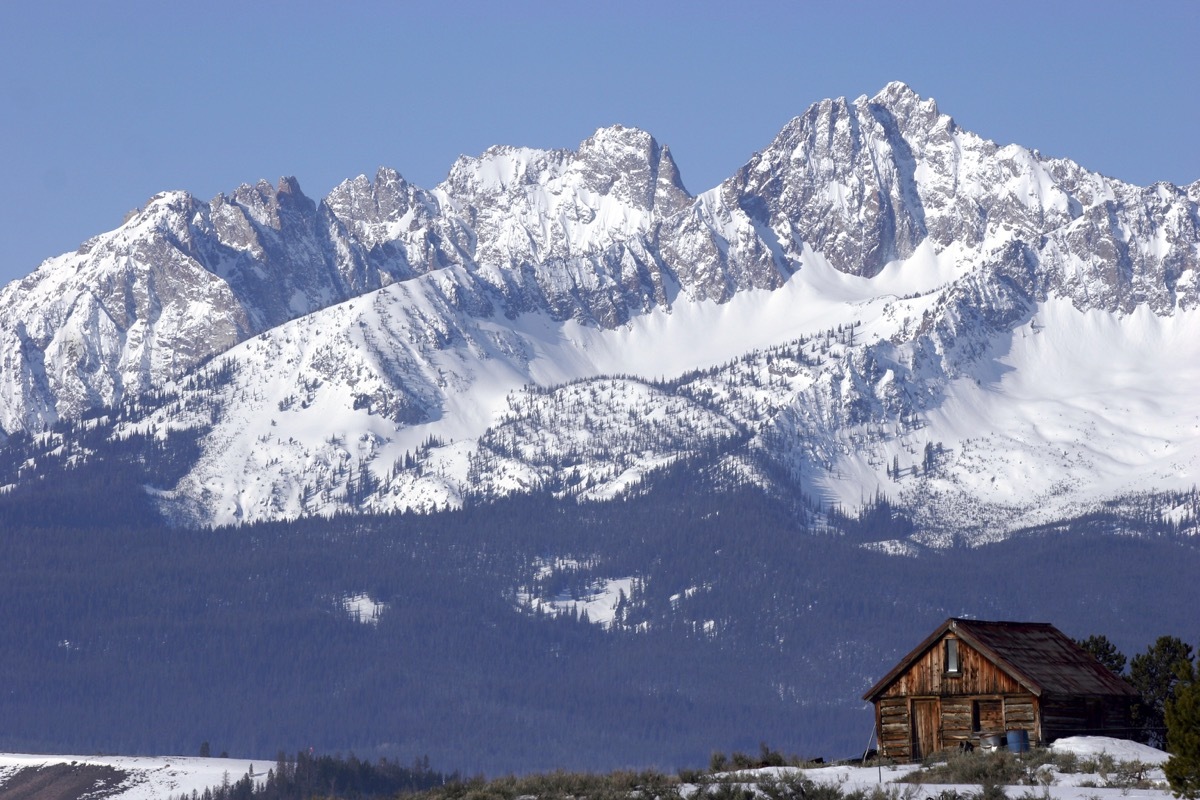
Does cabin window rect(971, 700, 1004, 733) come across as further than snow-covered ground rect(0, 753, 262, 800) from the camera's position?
No

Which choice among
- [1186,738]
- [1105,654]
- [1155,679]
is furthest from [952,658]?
[1186,738]

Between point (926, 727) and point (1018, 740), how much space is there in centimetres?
517

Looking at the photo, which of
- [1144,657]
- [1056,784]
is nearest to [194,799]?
[1144,657]

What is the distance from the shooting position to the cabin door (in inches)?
3263

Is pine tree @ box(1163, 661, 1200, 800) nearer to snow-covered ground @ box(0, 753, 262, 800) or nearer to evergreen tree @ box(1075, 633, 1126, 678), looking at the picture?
evergreen tree @ box(1075, 633, 1126, 678)

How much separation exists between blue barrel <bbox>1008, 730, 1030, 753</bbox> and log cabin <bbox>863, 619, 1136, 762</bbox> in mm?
181

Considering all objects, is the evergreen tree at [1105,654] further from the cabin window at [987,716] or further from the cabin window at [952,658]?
the cabin window at [987,716]

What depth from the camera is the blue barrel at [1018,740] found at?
78431mm

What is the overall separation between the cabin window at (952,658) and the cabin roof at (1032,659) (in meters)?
0.47

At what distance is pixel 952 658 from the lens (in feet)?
273

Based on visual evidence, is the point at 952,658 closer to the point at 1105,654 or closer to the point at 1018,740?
the point at 1018,740

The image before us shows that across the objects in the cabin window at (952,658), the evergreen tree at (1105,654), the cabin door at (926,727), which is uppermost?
the evergreen tree at (1105,654)

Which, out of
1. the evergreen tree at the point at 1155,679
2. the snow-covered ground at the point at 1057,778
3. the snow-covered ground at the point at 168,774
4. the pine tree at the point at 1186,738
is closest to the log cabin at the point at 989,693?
the evergreen tree at the point at 1155,679

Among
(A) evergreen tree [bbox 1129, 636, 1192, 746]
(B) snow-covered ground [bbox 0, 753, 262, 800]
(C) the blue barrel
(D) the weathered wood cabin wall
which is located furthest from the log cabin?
(B) snow-covered ground [bbox 0, 753, 262, 800]
